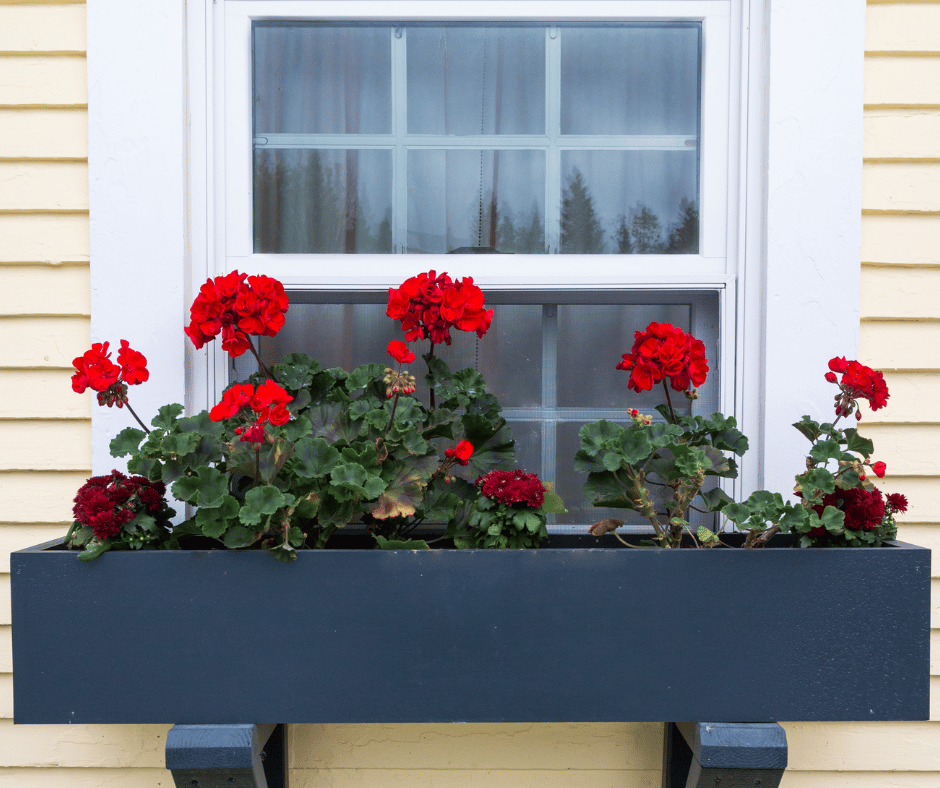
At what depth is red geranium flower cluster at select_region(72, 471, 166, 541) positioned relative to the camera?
1048mm

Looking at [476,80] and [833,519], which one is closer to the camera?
[833,519]

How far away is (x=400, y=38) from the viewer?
135 centimetres

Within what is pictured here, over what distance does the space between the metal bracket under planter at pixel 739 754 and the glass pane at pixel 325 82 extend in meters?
1.28

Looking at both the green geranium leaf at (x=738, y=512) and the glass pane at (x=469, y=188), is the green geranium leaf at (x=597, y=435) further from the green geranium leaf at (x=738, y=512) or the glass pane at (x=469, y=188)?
the glass pane at (x=469, y=188)

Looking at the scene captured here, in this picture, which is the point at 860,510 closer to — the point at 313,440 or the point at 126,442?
the point at 313,440

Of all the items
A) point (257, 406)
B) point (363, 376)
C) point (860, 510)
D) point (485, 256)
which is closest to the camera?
point (257, 406)

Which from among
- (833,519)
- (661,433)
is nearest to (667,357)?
(661,433)

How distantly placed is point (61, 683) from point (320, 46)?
127 cm

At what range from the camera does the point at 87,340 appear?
1304 millimetres

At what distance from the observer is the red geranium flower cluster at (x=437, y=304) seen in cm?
112

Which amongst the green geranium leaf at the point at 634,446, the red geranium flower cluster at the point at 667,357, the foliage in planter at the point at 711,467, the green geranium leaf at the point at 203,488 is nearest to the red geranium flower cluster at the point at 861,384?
the foliage in planter at the point at 711,467

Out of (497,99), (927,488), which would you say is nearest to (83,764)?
→ (497,99)

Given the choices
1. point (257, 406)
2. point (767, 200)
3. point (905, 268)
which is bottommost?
point (257, 406)

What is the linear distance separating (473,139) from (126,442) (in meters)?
0.89
